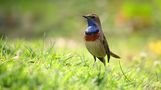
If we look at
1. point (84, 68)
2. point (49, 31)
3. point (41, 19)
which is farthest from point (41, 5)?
point (84, 68)

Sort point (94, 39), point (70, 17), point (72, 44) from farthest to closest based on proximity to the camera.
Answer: point (70, 17) < point (72, 44) < point (94, 39)

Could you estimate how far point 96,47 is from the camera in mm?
6641

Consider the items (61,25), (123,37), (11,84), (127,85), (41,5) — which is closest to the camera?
(11,84)

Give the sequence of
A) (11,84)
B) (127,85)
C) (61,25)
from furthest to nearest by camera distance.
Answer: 1. (61,25)
2. (127,85)
3. (11,84)

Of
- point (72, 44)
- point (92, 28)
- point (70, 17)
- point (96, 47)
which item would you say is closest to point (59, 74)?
point (96, 47)

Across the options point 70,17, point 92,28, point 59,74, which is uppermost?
point 92,28

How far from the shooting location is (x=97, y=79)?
18.9 feet

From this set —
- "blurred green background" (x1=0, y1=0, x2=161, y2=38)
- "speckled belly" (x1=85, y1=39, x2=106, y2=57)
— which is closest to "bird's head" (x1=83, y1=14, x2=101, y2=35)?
"speckled belly" (x1=85, y1=39, x2=106, y2=57)

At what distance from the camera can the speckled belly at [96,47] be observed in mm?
6594

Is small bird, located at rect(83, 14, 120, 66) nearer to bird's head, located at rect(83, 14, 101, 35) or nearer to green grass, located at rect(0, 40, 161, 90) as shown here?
bird's head, located at rect(83, 14, 101, 35)

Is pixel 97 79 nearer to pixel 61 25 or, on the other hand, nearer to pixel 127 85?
pixel 127 85

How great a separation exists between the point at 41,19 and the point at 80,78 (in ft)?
34.9

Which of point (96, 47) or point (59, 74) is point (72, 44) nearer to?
point (96, 47)

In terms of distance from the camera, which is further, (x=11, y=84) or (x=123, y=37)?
(x=123, y=37)
